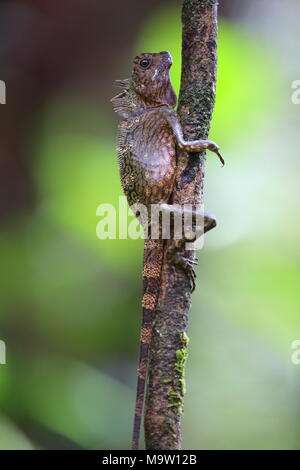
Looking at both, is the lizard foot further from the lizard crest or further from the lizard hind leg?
the lizard crest

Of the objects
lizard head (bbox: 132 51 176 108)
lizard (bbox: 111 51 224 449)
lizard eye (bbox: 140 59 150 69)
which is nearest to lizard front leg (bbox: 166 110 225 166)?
lizard (bbox: 111 51 224 449)

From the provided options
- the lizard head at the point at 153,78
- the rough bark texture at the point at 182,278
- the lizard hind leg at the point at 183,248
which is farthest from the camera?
the lizard head at the point at 153,78

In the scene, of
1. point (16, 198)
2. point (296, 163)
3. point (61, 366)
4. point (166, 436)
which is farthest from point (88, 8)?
point (166, 436)

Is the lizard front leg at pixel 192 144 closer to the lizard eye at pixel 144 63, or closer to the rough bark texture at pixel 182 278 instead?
the rough bark texture at pixel 182 278

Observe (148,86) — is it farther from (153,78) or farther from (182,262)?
(182,262)

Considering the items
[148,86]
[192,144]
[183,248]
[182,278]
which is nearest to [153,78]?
[148,86]

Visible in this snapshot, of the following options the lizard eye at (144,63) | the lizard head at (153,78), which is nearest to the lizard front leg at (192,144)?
the lizard head at (153,78)

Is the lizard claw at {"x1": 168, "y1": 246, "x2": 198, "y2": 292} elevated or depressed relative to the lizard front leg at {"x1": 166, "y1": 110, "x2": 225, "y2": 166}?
depressed
